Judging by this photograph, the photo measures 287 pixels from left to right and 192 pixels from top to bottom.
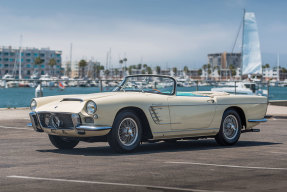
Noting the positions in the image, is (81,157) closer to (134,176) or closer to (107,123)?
(107,123)

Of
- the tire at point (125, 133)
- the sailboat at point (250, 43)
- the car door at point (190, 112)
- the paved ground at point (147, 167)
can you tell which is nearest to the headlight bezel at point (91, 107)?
the tire at point (125, 133)

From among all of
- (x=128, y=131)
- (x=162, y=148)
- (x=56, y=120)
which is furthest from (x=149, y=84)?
(x=56, y=120)

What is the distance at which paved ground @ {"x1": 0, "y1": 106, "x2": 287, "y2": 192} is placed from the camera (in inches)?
253

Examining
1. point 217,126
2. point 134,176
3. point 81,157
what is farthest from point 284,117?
point 134,176

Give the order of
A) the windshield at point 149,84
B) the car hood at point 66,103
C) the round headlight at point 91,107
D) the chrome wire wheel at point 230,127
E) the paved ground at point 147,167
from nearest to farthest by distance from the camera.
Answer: the paved ground at point 147,167 → the round headlight at point 91,107 → the car hood at point 66,103 → the windshield at point 149,84 → the chrome wire wheel at point 230,127

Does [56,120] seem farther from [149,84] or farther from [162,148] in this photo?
[162,148]

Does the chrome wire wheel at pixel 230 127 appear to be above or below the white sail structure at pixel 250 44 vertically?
below

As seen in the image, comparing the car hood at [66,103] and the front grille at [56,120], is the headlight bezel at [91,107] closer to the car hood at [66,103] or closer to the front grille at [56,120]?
the car hood at [66,103]

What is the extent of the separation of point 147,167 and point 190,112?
9.01ft

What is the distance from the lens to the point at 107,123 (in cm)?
910

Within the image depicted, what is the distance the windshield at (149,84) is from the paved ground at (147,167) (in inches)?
44.4

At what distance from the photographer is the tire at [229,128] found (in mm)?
11070

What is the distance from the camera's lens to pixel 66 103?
951cm

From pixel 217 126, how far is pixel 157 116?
1.66m
